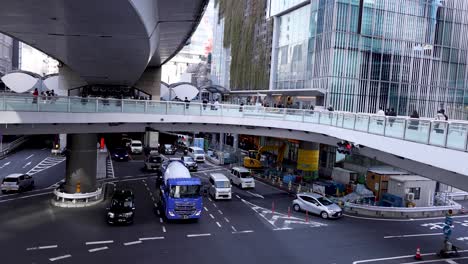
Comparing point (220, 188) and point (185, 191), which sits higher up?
point (185, 191)

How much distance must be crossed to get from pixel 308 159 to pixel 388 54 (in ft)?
48.4

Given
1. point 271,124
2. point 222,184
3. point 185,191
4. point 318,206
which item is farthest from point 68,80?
point 318,206

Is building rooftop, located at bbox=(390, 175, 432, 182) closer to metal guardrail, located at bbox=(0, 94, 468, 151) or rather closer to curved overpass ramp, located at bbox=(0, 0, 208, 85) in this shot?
metal guardrail, located at bbox=(0, 94, 468, 151)

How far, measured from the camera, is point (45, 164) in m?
36.6

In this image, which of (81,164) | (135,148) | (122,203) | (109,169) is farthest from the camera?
(135,148)

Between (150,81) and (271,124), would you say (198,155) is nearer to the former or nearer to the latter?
(150,81)

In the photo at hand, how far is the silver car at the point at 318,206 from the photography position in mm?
21578

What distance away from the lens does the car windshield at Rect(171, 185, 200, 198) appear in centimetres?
1959

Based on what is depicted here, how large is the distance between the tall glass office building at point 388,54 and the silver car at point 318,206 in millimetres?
17776

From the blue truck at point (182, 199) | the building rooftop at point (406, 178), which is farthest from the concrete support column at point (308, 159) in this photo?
the blue truck at point (182, 199)

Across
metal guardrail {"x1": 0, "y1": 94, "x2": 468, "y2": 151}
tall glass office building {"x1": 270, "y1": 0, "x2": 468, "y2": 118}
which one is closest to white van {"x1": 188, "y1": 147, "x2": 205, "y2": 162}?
tall glass office building {"x1": 270, "y1": 0, "x2": 468, "y2": 118}

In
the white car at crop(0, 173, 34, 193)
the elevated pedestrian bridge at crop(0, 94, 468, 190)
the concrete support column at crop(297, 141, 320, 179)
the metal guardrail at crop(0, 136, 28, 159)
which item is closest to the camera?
the elevated pedestrian bridge at crop(0, 94, 468, 190)

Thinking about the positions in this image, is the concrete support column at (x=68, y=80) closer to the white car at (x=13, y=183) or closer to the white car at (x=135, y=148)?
the white car at (x=13, y=183)

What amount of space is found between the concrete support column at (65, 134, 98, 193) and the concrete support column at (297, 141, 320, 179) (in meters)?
17.2
